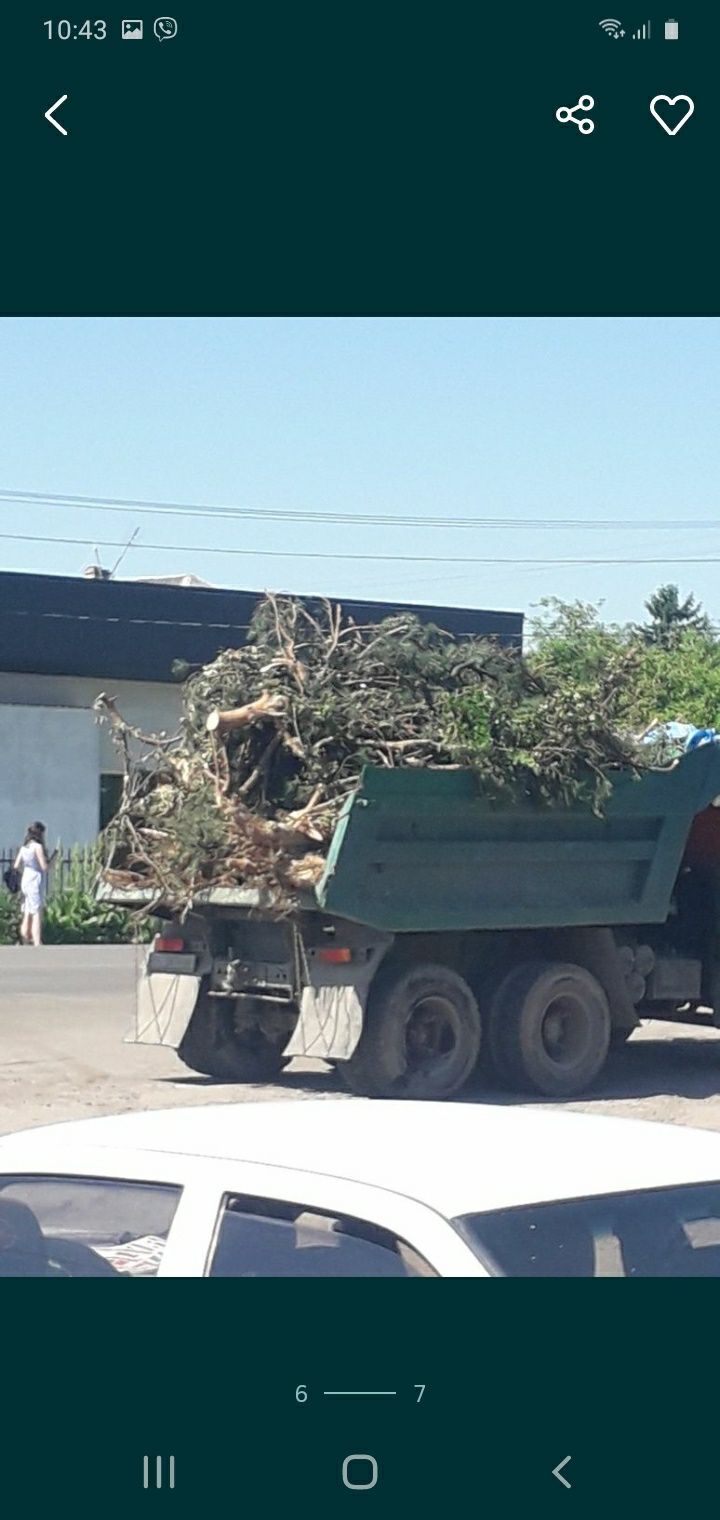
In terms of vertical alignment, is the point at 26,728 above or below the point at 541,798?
above

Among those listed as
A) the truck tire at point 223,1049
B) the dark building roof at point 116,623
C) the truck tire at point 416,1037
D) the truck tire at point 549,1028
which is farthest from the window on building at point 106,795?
the truck tire at point 416,1037

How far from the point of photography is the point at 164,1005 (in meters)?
13.8

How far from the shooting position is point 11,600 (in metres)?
33.5

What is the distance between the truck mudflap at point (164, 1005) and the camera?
1360 cm

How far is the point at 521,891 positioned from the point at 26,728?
73.6 ft

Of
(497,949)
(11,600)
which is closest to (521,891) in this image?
(497,949)

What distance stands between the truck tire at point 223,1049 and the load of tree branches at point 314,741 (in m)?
1.03

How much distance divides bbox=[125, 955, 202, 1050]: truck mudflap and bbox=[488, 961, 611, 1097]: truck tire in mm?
2098
